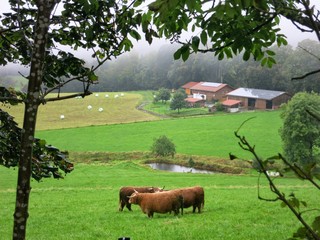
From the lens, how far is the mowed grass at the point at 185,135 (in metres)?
54.3

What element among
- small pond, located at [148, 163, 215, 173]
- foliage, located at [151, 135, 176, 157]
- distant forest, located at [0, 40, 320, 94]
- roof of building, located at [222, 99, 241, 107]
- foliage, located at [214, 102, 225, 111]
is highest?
distant forest, located at [0, 40, 320, 94]

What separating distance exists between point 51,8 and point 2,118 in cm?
305

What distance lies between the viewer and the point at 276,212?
12367 mm

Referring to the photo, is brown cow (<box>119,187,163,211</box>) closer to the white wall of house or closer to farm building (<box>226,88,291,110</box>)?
farm building (<box>226,88,291,110</box>)

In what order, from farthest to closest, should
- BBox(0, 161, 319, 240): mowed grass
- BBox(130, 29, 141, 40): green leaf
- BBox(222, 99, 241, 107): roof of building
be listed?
BBox(222, 99, 241, 107): roof of building, BBox(0, 161, 319, 240): mowed grass, BBox(130, 29, 141, 40): green leaf

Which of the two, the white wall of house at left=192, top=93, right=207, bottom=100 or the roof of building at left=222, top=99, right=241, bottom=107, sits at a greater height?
the white wall of house at left=192, top=93, right=207, bottom=100

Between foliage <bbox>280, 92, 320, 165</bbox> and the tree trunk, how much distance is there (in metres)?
40.0

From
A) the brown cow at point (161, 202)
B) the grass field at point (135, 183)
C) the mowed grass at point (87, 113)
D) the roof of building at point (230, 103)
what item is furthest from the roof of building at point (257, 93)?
the brown cow at point (161, 202)

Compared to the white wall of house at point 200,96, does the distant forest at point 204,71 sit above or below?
above

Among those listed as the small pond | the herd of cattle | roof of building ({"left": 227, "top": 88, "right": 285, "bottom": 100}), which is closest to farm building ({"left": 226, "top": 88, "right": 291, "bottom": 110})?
roof of building ({"left": 227, "top": 88, "right": 285, "bottom": 100})

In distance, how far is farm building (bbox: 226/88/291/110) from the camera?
83.8 m

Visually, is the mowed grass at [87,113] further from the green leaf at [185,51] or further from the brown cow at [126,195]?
the green leaf at [185,51]

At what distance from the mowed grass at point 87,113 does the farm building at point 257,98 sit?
865 inches

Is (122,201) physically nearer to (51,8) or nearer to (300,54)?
(51,8)
